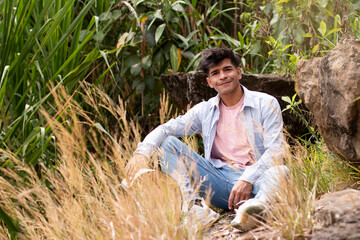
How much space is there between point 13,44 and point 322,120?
1762 mm

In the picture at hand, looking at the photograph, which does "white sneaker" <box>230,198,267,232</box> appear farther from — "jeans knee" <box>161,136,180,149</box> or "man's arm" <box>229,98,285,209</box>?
"jeans knee" <box>161,136,180,149</box>

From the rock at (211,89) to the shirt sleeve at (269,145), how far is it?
67cm

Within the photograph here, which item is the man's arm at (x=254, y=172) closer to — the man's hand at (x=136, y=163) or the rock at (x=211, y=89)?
the man's hand at (x=136, y=163)

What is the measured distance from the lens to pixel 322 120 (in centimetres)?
209

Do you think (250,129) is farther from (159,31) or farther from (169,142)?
(159,31)

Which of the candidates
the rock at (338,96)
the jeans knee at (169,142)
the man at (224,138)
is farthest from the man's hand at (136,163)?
the rock at (338,96)

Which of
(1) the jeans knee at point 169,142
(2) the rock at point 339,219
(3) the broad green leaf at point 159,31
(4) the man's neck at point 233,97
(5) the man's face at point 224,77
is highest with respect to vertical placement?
(3) the broad green leaf at point 159,31

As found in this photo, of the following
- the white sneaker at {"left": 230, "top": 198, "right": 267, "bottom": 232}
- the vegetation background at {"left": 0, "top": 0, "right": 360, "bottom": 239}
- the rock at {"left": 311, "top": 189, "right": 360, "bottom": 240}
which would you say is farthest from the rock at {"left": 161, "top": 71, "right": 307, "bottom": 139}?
the rock at {"left": 311, "top": 189, "right": 360, "bottom": 240}

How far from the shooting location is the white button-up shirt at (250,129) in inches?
86.8

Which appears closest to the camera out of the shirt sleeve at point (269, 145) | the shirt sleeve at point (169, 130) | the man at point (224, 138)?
the shirt sleeve at point (269, 145)

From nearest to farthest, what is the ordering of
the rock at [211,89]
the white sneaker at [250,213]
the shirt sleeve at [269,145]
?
the white sneaker at [250,213], the shirt sleeve at [269,145], the rock at [211,89]

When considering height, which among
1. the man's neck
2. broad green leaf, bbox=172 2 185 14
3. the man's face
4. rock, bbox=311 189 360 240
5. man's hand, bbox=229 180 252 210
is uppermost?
broad green leaf, bbox=172 2 185 14

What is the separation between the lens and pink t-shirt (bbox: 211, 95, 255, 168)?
2.50 metres

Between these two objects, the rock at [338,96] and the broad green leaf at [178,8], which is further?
the broad green leaf at [178,8]
